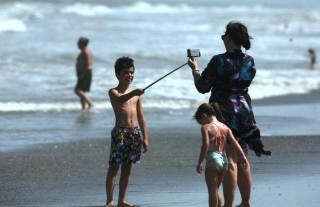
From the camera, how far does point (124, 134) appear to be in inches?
311

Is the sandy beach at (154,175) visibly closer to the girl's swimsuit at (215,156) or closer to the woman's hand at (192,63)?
the girl's swimsuit at (215,156)

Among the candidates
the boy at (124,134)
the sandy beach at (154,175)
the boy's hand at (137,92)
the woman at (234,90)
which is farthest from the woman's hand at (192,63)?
the sandy beach at (154,175)

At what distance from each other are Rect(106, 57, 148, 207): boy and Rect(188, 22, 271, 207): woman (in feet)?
2.57

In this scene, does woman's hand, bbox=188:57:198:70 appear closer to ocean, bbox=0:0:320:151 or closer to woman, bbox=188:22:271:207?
woman, bbox=188:22:271:207

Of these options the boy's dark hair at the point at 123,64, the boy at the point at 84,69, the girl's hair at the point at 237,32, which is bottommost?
the boy at the point at 84,69

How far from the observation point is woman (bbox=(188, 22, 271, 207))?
23.8ft

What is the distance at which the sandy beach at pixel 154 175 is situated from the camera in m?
8.20

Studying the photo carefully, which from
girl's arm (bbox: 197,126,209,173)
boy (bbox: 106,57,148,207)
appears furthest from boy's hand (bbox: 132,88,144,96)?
girl's arm (bbox: 197,126,209,173)

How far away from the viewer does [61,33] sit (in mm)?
36938

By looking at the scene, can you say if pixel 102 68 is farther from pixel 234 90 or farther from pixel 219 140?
pixel 219 140

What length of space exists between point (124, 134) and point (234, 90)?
106 cm

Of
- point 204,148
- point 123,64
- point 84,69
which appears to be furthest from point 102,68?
point 204,148

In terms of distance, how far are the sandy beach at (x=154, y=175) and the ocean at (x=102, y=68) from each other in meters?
1.05

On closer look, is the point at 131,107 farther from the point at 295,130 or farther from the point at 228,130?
the point at 295,130
